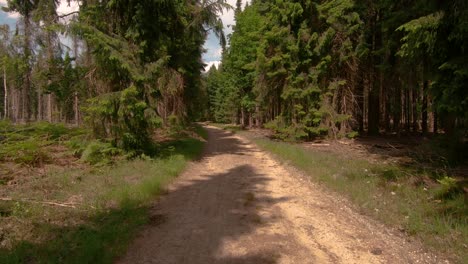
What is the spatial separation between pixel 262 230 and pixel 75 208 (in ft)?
12.2

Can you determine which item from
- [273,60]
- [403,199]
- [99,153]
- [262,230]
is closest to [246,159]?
[99,153]

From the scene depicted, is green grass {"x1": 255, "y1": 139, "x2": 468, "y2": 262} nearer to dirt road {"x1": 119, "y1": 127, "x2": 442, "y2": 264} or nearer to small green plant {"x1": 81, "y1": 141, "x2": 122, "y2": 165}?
dirt road {"x1": 119, "y1": 127, "x2": 442, "y2": 264}

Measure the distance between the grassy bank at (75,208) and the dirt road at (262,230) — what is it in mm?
446

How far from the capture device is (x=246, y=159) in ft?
49.1

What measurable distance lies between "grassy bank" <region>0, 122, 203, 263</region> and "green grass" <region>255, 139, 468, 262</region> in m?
4.85

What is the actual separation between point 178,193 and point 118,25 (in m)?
7.30

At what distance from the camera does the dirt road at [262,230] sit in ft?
16.6

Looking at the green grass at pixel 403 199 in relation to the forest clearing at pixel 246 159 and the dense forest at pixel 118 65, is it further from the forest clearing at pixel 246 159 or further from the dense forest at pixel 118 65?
the dense forest at pixel 118 65

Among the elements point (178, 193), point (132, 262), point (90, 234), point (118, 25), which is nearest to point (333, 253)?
point (132, 262)

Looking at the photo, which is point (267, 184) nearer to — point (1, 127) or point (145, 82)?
point (145, 82)

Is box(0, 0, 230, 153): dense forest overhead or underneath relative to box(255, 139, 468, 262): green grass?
overhead

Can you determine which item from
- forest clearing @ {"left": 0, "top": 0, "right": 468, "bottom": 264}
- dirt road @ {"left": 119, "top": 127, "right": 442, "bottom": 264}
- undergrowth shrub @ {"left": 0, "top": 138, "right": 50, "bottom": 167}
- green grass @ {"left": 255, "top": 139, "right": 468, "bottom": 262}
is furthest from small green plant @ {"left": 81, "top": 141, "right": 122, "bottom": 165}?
green grass @ {"left": 255, "top": 139, "right": 468, "bottom": 262}

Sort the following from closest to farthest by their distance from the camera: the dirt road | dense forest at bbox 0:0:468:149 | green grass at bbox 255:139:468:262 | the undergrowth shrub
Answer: the dirt road, green grass at bbox 255:139:468:262, dense forest at bbox 0:0:468:149, the undergrowth shrub

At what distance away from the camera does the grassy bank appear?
488 cm
